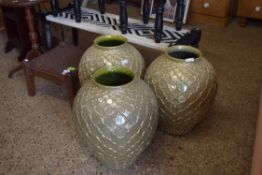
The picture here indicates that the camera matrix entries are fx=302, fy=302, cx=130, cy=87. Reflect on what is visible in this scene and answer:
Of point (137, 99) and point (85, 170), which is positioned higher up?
point (137, 99)

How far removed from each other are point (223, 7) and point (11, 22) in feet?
5.61

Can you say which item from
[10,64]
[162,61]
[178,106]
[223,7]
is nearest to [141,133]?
[178,106]

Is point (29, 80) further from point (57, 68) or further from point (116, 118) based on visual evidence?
point (116, 118)

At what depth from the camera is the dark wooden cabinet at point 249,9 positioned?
2.49 metres

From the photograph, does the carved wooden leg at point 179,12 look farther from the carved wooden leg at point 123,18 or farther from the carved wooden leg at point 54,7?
the carved wooden leg at point 54,7

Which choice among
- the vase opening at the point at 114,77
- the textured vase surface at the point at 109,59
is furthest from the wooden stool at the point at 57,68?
the vase opening at the point at 114,77

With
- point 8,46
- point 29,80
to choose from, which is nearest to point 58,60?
point 29,80

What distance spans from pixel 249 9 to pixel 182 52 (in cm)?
148

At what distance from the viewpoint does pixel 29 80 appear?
1.67 metres

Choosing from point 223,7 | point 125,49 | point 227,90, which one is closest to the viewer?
point 125,49

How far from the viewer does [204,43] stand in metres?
2.37

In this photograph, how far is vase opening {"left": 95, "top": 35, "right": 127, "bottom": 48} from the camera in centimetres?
144

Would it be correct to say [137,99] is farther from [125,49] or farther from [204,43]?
[204,43]

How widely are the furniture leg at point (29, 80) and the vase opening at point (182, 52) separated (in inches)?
30.6
